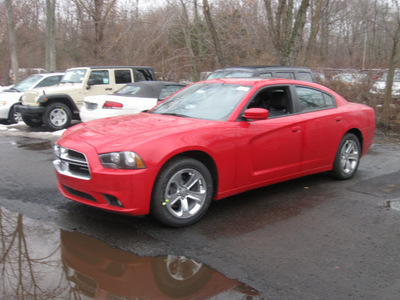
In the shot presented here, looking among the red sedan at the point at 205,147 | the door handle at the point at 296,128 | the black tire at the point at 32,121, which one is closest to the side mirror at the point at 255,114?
the red sedan at the point at 205,147

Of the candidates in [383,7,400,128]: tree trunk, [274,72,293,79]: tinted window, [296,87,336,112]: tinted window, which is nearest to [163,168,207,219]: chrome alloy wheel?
[296,87,336,112]: tinted window

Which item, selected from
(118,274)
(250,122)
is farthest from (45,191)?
(250,122)

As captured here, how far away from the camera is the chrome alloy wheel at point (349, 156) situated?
6006 millimetres

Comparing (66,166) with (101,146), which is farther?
(66,166)

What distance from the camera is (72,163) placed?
414 cm

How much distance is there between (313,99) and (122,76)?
776 centimetres

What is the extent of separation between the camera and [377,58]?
12.5 metres

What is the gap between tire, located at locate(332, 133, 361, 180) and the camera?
5.92m

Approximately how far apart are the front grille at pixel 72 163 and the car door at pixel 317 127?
2870 mm

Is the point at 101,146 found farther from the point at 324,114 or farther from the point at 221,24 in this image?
the point at 221,24

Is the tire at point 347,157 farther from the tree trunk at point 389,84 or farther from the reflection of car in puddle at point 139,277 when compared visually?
the tree trunk at point 389,84

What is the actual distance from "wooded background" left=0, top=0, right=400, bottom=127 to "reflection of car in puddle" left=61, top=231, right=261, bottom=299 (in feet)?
31.8

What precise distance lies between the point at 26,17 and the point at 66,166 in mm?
34424

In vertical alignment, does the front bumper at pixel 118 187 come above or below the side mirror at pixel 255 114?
below
